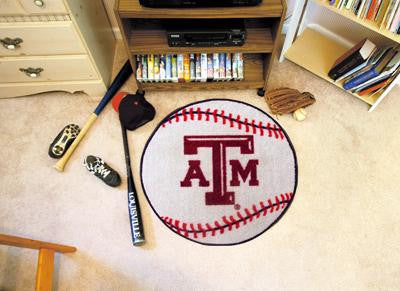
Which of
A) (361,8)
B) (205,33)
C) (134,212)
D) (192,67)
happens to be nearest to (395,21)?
(361,8)

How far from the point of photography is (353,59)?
4.94 feet

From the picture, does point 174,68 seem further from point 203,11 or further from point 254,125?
point 254,125

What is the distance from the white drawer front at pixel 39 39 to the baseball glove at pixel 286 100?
3.18 ft

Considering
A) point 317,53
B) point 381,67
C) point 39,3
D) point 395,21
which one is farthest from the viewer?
point 317,53

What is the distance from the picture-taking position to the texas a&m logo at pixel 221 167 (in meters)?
1.48

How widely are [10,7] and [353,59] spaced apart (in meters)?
1.52

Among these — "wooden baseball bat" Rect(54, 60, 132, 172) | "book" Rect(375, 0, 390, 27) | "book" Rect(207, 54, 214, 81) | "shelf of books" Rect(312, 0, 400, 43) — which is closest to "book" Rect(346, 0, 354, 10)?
"shelf of books" Rect(312, 0, 400, 43)

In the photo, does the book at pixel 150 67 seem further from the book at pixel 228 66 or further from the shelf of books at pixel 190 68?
the book at pixel 228 66

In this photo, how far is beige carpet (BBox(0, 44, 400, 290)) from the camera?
134cm

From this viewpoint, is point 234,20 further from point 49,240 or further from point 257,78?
point 49,240

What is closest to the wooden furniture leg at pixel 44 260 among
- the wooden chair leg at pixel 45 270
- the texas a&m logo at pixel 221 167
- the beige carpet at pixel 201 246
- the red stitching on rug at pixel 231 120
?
the wooden chair leg at pixel 45 270

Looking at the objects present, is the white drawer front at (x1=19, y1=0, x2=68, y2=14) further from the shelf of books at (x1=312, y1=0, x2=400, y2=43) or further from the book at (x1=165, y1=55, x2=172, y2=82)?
the shelf of books at (x1=312, y1=0, x2=400, y2=43)

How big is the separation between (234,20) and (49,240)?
1306 mm

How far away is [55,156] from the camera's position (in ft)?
5.04
